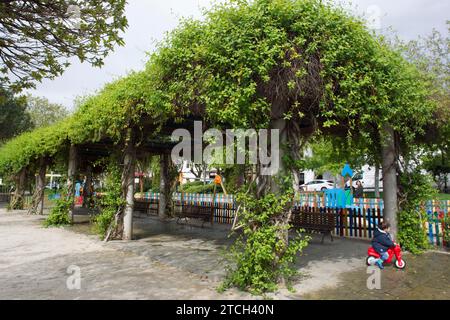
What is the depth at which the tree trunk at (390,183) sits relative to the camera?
791 cm

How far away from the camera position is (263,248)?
15.7ft

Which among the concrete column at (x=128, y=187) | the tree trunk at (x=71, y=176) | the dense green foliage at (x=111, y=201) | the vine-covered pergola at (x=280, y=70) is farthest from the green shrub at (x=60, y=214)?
the vine-covered pergola at (x=280, y=70)

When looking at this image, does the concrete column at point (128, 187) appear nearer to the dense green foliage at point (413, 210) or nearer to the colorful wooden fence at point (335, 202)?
the dense green foliage at point (413, 210)

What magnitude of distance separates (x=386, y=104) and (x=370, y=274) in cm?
303

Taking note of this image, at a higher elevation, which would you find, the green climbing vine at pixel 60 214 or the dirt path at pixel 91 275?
the green climbing vine at pixel 60 214

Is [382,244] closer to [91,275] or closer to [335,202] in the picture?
[91,275]

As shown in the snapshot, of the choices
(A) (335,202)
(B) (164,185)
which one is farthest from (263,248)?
(A) (335,202)

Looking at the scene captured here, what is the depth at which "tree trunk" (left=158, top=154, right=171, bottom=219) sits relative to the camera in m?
15.0

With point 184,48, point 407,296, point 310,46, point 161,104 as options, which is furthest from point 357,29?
point 407,296

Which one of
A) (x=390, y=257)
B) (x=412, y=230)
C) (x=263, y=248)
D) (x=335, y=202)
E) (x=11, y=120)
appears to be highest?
(x=11, y=120)

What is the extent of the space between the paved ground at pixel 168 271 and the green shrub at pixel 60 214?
3.02 m

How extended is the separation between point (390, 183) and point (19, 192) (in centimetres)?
2142

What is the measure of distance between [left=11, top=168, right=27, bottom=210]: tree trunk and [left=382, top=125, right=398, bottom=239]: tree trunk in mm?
19919

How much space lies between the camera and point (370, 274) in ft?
19.3
